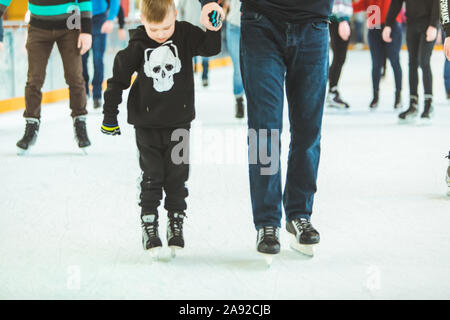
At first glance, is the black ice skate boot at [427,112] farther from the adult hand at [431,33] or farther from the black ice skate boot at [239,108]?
the black ice skate boot at [239,108]

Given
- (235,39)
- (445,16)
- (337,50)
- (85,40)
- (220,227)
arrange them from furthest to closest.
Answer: (337,50), (235,39), (85,40), (445,16), (220,227)

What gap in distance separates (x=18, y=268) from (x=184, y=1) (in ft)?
19.5

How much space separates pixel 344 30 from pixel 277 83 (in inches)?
151

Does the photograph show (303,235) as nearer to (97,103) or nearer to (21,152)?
(21,152)

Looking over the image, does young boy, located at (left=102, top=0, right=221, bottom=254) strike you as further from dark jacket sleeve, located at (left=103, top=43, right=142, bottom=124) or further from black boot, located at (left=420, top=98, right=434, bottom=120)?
black boot, located at (left=420, top=98, right=434, bottom=120)

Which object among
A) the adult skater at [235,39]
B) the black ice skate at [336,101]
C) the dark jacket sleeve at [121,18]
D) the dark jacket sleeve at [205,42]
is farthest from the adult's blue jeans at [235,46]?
the dark jacket sleeve at [205,42]

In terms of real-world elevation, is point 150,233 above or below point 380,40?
above

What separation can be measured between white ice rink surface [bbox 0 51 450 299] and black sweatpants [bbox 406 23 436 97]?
23.6 inches

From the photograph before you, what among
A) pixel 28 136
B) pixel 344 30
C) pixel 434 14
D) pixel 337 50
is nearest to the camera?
pixel 28 136

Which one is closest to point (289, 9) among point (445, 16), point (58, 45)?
point (445, 16)

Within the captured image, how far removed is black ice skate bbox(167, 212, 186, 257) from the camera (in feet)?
7.54

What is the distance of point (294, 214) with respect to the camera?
2.37 m

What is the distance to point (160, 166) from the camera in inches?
91.0

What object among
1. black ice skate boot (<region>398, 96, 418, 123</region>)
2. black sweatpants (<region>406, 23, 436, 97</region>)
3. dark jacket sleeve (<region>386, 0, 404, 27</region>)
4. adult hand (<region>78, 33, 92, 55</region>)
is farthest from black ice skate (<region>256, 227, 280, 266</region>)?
dark jacket sleeve (<region>386, 0, 404, 27</region>)
